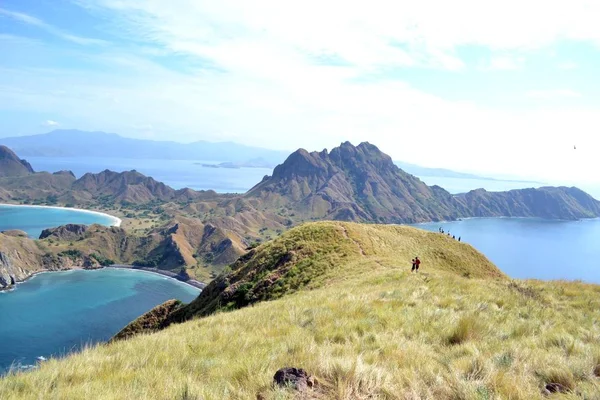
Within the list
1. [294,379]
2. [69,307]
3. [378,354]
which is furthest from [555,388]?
[69,307]

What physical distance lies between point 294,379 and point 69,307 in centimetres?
18010

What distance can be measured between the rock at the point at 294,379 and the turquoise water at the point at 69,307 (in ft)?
388

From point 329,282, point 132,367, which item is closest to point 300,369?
point 132,367

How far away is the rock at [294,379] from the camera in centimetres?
543

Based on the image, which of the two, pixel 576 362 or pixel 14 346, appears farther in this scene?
pixel 14 346

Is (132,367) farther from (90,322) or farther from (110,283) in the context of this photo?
(110,283)

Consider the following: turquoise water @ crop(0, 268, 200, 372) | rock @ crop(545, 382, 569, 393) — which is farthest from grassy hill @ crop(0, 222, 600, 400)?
turquoise water @ crop(0, 268, 200, 372)

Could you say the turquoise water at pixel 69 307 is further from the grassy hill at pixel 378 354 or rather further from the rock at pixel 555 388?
the rock at pixel 555 388

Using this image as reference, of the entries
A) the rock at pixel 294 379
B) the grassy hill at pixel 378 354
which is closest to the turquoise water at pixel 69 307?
the grassy hill at pixel 378 354

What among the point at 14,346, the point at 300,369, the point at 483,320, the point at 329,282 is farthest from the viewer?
the point at 14,346

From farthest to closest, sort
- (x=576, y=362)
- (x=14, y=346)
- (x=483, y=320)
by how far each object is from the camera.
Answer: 1. (x=14, y=346)
2. (x=483, y=320)
3. (x=576, y=362)

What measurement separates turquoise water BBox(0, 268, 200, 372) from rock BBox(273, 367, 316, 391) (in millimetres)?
118349

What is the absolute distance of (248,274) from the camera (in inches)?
1458

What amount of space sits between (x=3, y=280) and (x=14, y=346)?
72.3m
